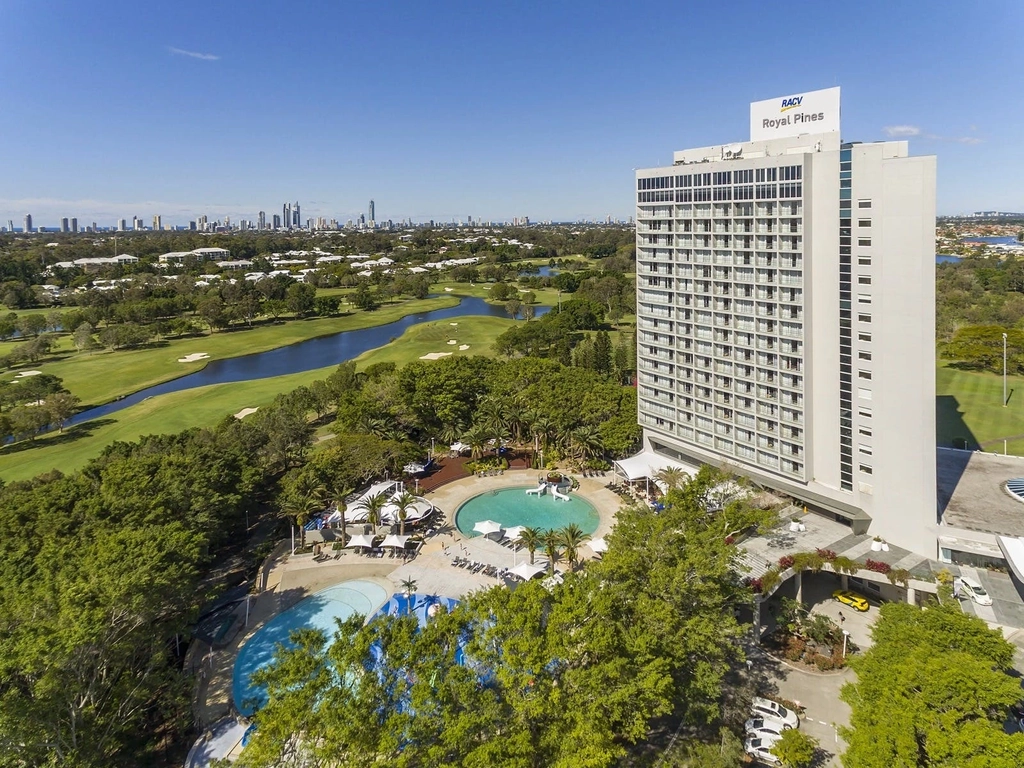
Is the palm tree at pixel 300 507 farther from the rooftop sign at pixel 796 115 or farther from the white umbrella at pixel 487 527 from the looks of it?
the rooftop sign at pixel 796 115

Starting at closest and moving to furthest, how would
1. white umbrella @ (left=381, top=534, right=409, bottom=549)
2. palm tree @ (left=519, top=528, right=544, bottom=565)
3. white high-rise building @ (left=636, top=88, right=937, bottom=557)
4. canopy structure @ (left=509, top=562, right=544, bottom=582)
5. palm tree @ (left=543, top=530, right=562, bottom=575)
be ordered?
white high-rise building @ (left=636, top=88, right=937, bottom=557)
canopy structure @ (left=509, top=562, right=544, bottom=582)
palm tree @ (left=543, top=530, right=562, bottom=575)
palm tree @ (left=519, top=528, right=544, bottom=565)
white umbrella @ (left=381, top=534, right=409, bottom=549)

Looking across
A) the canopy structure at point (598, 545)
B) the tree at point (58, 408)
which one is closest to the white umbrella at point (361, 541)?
the canopy structure at point (598, 545)

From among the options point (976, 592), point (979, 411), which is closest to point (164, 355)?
point (976, 592)

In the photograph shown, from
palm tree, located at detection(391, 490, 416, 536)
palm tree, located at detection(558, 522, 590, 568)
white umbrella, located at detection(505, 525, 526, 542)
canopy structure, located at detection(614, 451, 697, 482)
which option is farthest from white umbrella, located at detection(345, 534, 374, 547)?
canopy structure, located at detection(614, 451, 697, 482)

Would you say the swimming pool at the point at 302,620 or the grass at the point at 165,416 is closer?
the swimming pool at the point at 302,620

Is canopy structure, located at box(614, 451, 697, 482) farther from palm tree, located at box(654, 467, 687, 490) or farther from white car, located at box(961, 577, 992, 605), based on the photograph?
white car, located at box(961, 577, 992, 605)

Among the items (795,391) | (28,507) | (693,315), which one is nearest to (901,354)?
(795,391)

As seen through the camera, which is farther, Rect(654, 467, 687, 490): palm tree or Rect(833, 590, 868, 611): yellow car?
Rect(654, 467, 687, 490): palm tree
